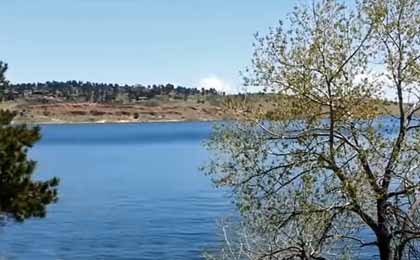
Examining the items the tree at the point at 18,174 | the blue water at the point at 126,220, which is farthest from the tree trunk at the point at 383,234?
the tree at the point at 18,174

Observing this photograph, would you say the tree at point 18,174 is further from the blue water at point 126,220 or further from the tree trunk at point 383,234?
the tree trunk at point 383,234

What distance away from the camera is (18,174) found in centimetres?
1499

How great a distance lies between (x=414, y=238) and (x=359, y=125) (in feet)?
8.04

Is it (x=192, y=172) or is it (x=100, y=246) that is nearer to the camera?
(x=100, y=246)

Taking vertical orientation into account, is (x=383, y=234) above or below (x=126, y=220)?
above

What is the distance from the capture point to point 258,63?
1556 cm

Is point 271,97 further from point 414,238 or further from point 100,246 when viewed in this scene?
point 100,246

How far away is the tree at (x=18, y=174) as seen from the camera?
582 inches

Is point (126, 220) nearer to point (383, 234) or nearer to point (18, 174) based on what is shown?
point (18, 174)

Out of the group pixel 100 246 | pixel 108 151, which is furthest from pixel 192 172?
pixel 108 151

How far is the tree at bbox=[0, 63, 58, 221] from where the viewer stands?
582 inches

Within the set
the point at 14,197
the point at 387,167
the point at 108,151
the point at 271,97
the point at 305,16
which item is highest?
the point at 305,16

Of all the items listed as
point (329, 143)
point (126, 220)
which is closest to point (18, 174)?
point (329, 143)

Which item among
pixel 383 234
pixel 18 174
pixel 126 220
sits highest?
pixel 18 174
